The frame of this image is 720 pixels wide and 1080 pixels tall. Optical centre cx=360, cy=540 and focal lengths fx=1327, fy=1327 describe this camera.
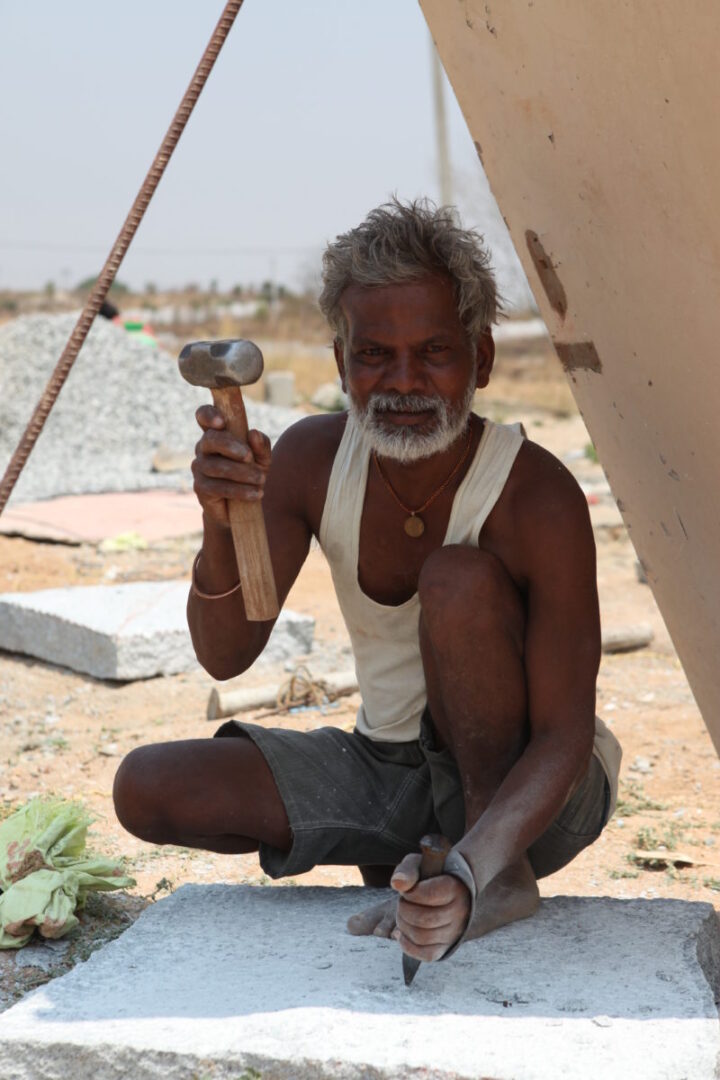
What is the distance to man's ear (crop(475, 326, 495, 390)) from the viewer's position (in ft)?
8.65

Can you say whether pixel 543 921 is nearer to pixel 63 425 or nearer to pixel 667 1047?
pixel 667 1047

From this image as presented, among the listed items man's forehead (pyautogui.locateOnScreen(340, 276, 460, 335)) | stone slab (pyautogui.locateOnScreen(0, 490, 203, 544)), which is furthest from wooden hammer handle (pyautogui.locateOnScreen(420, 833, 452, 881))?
stone slab (pyautogui.locateOnScreen(0, 490, 203, 544))

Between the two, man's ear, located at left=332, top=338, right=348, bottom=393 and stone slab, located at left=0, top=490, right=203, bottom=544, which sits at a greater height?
stone slab, located at left=0, top=490, right=203, bottom=544

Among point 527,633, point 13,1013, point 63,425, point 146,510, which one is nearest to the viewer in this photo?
point 13,1013

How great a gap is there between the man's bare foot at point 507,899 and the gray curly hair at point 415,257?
39.9 inches

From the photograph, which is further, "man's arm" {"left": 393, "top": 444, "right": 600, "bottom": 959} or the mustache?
the mustache

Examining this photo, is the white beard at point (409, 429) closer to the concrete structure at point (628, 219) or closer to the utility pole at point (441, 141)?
the concrete structure at point (628, 219)

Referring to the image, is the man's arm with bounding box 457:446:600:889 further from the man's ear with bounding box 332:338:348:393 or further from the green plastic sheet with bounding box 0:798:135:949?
the green plastic sheet with bounding box 0:798:135:949

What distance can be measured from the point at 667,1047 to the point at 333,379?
1872 centimetres

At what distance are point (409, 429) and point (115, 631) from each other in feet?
10.0

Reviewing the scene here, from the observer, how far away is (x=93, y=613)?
18.3 ft

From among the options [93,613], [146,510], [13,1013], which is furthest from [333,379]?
[13,1013]

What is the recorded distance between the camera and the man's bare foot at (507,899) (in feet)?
7.61

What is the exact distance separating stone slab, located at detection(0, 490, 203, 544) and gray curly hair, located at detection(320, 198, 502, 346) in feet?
19.2
